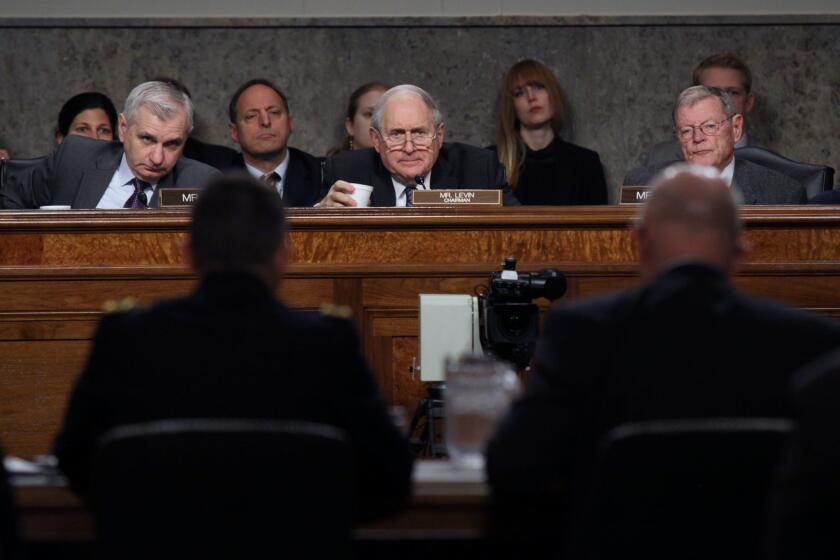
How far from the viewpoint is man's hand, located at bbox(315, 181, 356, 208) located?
193 inches

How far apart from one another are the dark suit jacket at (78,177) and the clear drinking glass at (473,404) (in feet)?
9.61

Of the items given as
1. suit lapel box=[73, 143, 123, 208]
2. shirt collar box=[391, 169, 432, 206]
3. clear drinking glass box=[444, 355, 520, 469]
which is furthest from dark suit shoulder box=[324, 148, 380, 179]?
clear drinking glass box=[444, 355, 520, 469]

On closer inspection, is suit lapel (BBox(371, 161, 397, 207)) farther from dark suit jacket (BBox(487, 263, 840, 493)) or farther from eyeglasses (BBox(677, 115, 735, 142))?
dark suit jacket (BBox(487, 263, 840, 493))

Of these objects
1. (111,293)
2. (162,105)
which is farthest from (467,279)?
(162,105)

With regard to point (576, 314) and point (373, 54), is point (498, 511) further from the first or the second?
point (373, 54)

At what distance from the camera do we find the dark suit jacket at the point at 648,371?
7.32ft

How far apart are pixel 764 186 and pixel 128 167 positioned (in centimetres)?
234

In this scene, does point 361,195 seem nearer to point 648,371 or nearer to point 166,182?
point 166,182

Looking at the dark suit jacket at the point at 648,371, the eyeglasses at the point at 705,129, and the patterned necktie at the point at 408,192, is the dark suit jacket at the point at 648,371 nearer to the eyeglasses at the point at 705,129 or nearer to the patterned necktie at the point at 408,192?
the patterned necktie at the point at 408,192

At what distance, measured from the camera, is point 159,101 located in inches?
213

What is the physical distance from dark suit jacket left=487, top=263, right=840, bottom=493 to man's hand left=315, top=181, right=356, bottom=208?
2.65 meters

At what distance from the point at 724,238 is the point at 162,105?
3411 millimetres

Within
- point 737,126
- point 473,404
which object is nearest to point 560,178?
point 737,126

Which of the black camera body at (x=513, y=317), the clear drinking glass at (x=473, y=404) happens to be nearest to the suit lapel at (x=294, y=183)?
the black camera body at (x=513, y=317)
